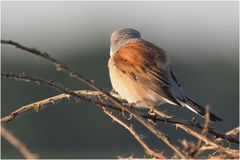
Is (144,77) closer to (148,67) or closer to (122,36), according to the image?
(148,67)

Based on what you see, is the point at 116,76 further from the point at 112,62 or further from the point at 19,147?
the point at 19,147

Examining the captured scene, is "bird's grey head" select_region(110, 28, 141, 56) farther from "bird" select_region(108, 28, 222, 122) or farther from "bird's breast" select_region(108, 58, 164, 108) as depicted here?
"bird's breast" select_region(108, 58, 164, 108)

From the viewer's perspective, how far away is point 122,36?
652 cm

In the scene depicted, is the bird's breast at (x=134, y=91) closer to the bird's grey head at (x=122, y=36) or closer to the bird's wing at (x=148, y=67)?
the bird's wing at (x=148, y=67)

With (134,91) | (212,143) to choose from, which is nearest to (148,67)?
(134,91)

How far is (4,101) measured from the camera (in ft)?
106

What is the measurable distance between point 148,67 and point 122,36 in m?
0.86

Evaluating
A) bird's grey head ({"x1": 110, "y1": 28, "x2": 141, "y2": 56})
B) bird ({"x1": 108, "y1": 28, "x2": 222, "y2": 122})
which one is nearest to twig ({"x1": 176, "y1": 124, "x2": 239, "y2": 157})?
bird ({"x1": 108, "y1": 28, "x2": 222, "y2": 122})

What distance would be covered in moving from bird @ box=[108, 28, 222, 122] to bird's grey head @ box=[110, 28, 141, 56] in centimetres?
44

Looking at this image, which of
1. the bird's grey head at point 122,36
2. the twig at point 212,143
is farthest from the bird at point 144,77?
the twig at point 212,143

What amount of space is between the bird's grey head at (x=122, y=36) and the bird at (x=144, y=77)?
1.43ft

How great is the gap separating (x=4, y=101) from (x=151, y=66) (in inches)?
1070

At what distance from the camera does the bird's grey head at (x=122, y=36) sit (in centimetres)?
645

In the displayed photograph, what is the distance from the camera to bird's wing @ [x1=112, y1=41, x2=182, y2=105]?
222 inches
